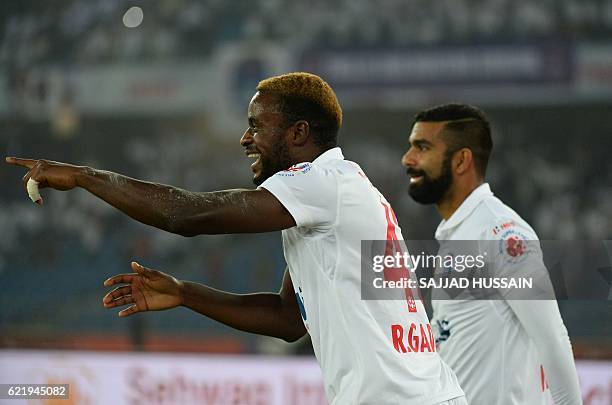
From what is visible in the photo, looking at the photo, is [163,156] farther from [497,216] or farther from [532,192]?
[497,216]

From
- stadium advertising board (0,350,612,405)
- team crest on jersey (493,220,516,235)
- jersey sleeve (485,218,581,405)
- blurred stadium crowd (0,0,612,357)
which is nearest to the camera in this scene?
jersey sleeve (485,218,581,405)

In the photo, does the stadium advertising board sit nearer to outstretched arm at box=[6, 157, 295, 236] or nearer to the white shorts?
the white shorts

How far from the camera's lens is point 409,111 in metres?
10.3

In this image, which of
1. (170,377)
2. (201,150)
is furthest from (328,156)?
(201,150)

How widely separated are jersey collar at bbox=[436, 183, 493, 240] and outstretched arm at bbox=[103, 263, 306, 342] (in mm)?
987

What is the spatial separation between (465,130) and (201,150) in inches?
291

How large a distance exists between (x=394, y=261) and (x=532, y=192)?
8.04m

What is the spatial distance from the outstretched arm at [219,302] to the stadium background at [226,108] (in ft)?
20.2

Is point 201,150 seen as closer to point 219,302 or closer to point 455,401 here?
point 219,302

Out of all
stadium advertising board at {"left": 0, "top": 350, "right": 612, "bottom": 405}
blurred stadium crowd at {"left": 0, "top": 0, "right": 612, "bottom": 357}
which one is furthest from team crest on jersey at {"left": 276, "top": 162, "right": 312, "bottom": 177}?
blurred stadium crowd at {"left": 0, "top": 0, "right": 612, "bottom": 357}

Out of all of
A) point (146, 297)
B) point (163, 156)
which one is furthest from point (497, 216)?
point (163, 156)

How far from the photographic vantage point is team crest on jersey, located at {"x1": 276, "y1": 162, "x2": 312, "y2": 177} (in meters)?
2.55

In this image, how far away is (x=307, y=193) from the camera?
2514 millimetres

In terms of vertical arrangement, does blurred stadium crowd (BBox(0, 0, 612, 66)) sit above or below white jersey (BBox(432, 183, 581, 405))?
above
